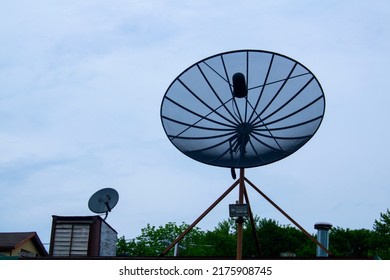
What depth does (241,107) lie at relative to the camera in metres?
13.2

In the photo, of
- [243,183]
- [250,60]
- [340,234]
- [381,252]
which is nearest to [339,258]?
[243,183]

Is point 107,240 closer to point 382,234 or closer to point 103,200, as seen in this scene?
point 103,200

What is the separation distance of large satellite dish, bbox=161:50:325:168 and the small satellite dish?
6.18 m

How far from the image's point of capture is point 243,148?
12.8 meters

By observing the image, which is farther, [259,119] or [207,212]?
[259,119]

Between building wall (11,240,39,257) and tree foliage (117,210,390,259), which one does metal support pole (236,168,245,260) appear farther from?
tree foliage (117,210,390,259)

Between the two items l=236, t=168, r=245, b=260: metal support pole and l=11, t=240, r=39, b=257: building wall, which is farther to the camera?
l=11, t=240, r=39, b=257: building wall

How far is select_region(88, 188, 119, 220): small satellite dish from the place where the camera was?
18.6 m

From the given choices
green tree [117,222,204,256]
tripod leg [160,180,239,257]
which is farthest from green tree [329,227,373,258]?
tripod leg [160,180,239,257]

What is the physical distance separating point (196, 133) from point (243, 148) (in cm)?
118

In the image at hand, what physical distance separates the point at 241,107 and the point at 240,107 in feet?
0.08

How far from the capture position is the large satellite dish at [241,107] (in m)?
12.7

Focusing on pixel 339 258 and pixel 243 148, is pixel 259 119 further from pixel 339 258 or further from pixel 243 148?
pixel 339 258
